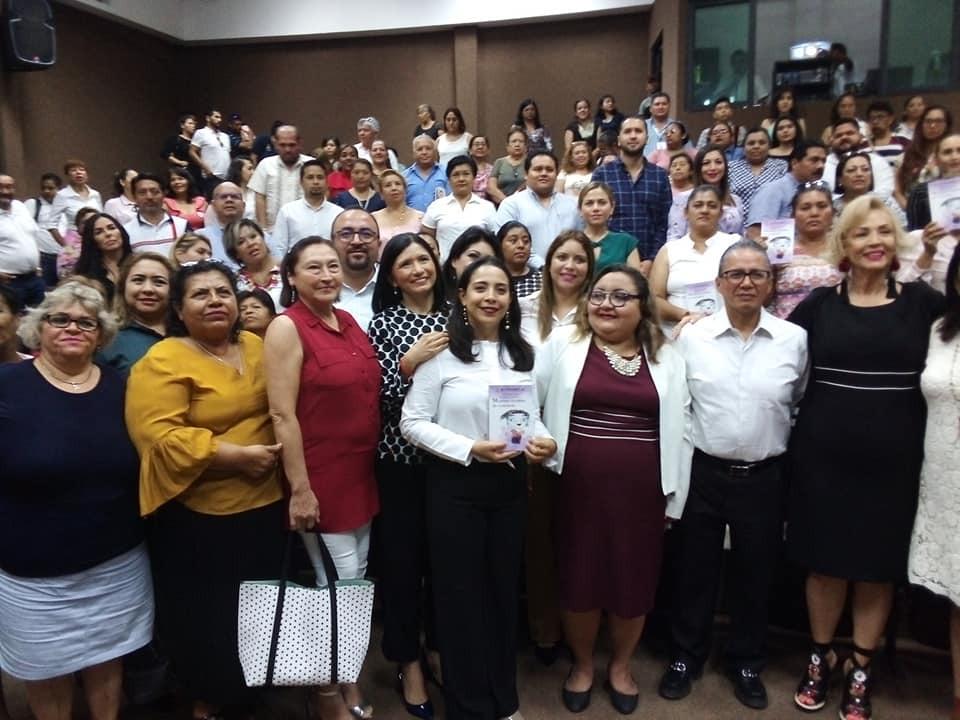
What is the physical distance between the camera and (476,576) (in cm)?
245

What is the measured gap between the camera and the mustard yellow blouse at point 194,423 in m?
2.20

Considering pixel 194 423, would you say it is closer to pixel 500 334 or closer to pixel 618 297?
pixel 500 334

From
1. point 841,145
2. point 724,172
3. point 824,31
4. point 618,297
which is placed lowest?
point 618,297

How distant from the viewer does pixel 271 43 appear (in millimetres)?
12711

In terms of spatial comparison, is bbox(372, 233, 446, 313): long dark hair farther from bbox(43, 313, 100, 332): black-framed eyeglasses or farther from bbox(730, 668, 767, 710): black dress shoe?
bbox(730, 668, 767, 710): black dress shoe

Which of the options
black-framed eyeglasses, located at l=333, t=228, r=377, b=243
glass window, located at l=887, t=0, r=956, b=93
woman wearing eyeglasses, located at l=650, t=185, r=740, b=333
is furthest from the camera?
glass window, located at l=887, t=0, r=956, b=93

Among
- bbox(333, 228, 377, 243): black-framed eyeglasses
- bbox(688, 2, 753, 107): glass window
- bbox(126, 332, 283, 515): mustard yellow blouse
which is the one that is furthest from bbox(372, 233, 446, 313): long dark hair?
bbox(688, 2, 753, 107): glass window

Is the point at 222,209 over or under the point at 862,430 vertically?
over

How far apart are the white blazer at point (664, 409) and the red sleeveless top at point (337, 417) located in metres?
0.64

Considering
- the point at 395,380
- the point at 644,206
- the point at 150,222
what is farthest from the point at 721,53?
the point at 395,380

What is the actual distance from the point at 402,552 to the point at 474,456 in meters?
0.56

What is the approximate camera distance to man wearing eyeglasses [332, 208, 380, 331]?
2.99 metres

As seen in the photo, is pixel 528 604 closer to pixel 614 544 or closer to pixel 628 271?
pixel 614 544

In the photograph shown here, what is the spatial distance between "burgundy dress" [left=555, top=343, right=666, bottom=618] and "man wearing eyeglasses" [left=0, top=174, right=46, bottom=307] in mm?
Result: 4852
